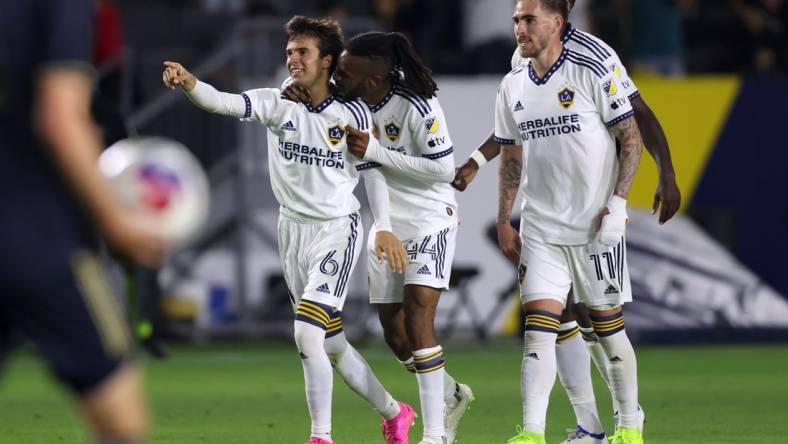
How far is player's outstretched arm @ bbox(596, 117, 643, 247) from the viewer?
7.75m

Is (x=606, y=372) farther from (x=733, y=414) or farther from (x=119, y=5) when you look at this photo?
(x=119, y=5)

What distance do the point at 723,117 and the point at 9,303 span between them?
1444 centimetres

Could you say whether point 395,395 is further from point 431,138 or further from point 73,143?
point 73,143

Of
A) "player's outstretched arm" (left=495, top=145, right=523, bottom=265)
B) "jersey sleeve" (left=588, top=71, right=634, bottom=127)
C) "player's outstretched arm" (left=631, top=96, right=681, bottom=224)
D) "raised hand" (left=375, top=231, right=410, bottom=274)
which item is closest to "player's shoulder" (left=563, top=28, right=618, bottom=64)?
"jersey sleeve" (left=588, top=71, right=634, bottom=127)

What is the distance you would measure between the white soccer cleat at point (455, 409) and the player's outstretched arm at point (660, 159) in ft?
5.24

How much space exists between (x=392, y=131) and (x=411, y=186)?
338 millimetres

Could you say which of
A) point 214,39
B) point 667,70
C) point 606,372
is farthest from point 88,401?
point 214,39

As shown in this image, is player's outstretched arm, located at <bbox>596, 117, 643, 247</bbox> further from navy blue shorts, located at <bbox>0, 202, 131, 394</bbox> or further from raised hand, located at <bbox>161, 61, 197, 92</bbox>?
navy blue shorts, located at <bbox>0, 202, 131, 394</bbox>

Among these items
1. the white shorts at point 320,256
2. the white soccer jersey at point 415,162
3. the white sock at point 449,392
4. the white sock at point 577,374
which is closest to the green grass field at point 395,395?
the white sock at point 449,392

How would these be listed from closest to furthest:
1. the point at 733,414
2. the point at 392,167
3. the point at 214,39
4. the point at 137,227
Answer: the point at 137,227 → the point at 392,167 → the point at 733,414 → the point at 214,39

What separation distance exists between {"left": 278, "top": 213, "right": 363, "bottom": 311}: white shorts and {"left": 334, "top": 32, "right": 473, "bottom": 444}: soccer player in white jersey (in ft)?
0.52

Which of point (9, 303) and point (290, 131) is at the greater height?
point (290, 131)

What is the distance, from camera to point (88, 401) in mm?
4074

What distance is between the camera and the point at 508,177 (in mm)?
8305
